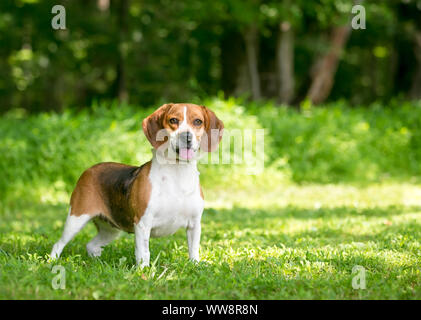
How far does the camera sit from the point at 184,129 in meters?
4.93

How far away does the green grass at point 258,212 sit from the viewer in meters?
4.57

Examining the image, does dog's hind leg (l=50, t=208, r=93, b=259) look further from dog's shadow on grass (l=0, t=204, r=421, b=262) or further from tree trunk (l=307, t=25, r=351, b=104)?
tree trunk (l=307, t=25, r=351, b=104)

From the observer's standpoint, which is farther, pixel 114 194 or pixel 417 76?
pixel 417 76

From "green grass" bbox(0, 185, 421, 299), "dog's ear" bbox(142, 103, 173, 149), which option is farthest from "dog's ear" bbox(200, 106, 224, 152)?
"green grass" bbox(0, 185, 421, 299)

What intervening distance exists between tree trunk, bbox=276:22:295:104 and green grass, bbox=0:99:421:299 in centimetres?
291

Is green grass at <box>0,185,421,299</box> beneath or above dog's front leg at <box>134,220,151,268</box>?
beneath

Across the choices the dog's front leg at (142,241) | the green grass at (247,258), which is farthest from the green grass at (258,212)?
the dog's front leg at (142,241)

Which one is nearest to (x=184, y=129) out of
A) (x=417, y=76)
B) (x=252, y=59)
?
(x=252, y=59)

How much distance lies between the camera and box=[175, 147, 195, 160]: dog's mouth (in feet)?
16.2

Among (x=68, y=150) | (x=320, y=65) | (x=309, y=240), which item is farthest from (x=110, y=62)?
(x=309, y=240)

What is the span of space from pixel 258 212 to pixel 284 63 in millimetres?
9755

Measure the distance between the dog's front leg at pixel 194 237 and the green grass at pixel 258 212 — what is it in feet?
0.53

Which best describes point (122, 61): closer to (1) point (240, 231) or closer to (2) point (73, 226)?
(1) point (240, 231)

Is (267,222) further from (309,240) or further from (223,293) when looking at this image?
(223,293)
